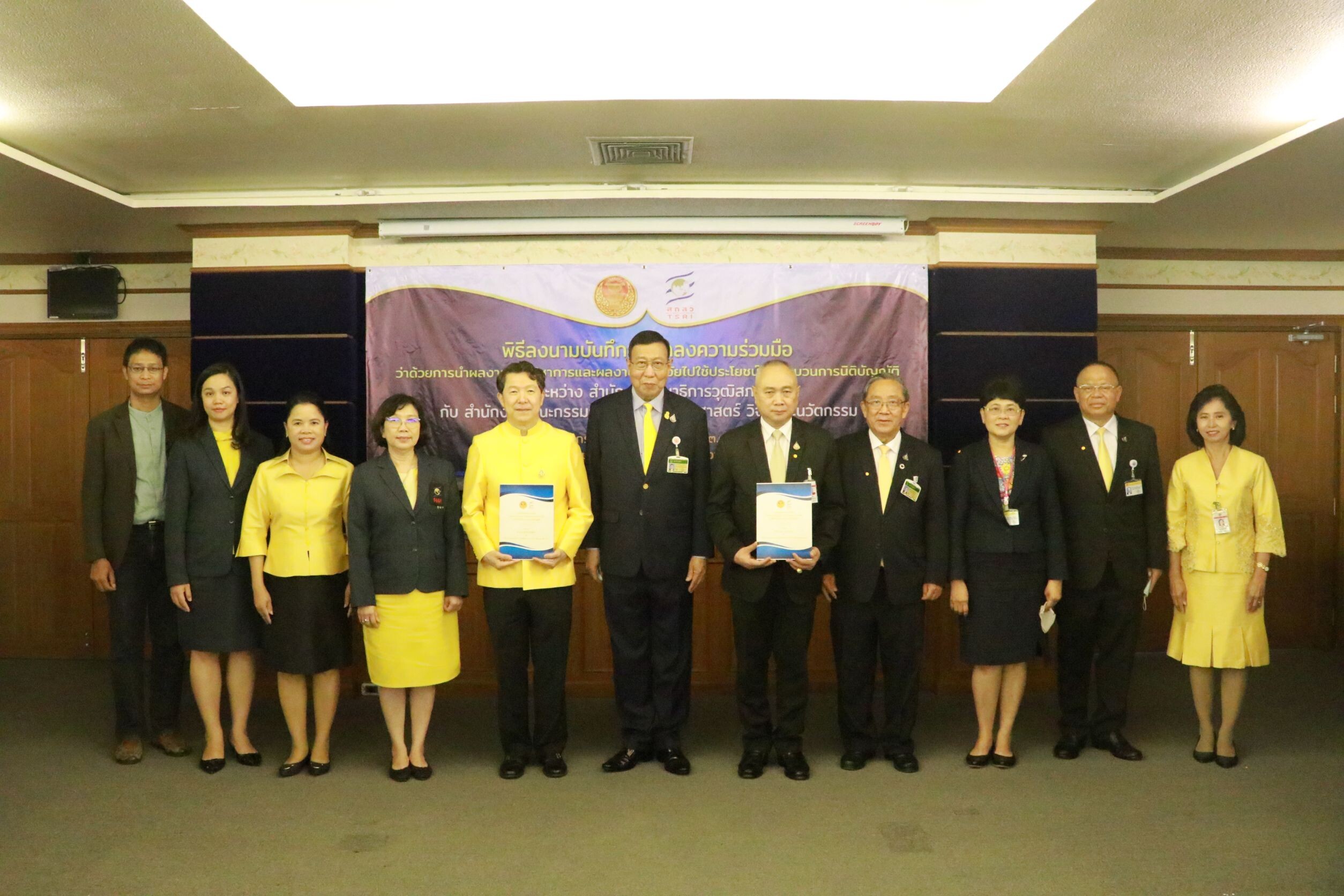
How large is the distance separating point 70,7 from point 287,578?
6.53 ft

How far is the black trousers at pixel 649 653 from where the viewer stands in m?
3.60

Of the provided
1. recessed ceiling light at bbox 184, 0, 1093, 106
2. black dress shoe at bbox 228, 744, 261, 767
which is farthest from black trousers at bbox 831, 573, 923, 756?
black dress shoe at bbox 228, 744, 261, 767

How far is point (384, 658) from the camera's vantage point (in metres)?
3.51

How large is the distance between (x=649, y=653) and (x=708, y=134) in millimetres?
2066

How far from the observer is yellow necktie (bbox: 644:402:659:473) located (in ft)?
11.7

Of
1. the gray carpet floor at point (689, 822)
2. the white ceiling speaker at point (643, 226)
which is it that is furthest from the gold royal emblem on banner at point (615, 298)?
the gray carpet floor at point (689, 822)

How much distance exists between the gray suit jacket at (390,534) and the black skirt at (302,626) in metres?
0.19

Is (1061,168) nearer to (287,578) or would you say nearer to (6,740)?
(287,578)

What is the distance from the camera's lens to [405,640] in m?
3.50

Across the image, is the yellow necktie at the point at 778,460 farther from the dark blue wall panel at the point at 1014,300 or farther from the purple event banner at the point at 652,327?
the dark blue wall panel at the point at 1014,300

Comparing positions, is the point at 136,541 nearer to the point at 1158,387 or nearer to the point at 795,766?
the point at 795,766

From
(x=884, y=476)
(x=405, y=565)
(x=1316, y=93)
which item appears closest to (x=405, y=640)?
(x=405, y=565)

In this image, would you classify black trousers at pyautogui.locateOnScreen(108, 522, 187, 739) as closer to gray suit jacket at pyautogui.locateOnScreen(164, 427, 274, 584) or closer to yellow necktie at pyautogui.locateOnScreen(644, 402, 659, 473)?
gray suit jacket at pyautogui.locateOnScreen(164, 427, 274, 584)

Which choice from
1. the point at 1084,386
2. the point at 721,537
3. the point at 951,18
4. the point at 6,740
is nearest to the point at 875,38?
the point at 951,18
